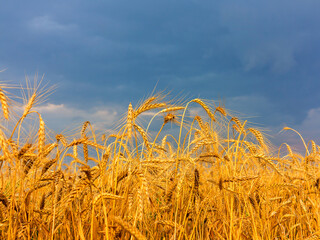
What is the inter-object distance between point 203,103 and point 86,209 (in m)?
1.71

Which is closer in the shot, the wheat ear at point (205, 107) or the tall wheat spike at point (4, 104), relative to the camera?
the tall wheat spike at point (4, 104)

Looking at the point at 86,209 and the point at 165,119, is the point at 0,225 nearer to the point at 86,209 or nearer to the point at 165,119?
the point at 86,209

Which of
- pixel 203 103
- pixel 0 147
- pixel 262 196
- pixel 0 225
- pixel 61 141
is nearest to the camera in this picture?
pixel 0 147

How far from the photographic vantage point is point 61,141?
10.6ft

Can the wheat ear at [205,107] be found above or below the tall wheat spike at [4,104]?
above

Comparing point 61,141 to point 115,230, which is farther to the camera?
point 61,141

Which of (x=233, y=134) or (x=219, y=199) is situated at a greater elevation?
(x=233, y=134)

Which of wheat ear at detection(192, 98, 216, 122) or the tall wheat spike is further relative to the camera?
wheat ear at detection(192, 98, 216, 122)

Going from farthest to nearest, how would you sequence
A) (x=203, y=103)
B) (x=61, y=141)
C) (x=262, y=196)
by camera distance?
1. (x=262, y=196)
2. (x=203, y=103)
3. (x=61, y=141)

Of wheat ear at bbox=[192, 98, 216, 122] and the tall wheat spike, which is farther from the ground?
wheat ear at bbox=[192, 98, 216, 122]

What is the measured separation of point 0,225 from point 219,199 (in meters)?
2.69

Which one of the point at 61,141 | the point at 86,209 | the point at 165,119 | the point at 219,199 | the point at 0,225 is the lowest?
the point at 0,225

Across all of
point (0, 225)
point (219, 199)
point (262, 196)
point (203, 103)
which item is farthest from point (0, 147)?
point (262, 196)

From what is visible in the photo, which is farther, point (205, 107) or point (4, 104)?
point (205, 107)
